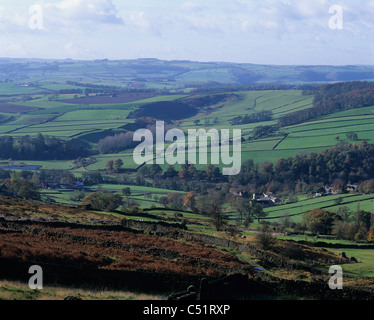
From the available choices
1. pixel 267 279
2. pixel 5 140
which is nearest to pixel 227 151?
pixel 5 140

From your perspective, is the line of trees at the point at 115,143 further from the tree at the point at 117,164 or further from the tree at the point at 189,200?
the tree at the point at 189,200

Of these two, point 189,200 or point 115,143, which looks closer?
point 189,200

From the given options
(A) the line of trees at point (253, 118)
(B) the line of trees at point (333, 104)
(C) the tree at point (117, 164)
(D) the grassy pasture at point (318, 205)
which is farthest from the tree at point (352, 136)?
(C) the tree at point (117, 164)

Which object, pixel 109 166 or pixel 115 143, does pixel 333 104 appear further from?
pixel 109 166

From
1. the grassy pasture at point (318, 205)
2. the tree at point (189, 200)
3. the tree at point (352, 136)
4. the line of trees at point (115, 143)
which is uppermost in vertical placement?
the tree at point (352, 136)

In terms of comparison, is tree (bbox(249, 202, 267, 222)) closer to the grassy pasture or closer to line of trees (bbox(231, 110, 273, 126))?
the grassy pasture

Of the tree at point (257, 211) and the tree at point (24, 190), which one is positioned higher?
the tree at point (24, 190)

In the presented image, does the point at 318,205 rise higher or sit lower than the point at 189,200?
higher

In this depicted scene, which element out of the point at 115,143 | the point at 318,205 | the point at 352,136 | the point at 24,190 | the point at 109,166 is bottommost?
the point at 318,205

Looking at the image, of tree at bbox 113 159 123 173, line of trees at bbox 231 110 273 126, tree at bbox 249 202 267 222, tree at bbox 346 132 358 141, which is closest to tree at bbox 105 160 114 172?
tree at bbox 113 159 123 173

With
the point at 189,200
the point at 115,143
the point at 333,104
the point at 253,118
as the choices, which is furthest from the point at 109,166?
the point at 333,104

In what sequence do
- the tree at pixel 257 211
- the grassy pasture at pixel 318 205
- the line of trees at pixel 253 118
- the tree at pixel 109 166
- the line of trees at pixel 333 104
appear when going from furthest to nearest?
the line of trees at pixel 253 118
the line of trees at pixel 333 104
the tree at pixel 109 166
the grassy pasture at pixel 318 205
the tree at pixel 257 211

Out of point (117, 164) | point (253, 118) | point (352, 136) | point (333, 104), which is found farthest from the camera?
point (253, 118)

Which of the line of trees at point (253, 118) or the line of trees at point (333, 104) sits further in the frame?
the line of trees at point (253, 118)
